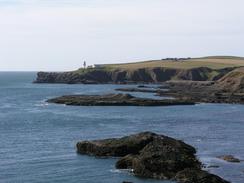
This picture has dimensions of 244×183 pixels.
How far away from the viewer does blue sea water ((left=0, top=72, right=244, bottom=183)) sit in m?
56.6

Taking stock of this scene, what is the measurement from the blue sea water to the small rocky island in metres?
1.43

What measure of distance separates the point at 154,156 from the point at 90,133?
101 ft

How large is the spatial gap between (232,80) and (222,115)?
2695 inches

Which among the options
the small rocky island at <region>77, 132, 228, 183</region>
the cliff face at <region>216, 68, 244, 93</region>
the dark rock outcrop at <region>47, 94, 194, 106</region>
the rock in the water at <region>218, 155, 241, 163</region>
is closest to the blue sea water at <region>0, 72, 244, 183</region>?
the rock in the water at <region>218, 155, 241, 163</region>

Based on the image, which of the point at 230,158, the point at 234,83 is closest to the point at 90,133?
the point at 230,158

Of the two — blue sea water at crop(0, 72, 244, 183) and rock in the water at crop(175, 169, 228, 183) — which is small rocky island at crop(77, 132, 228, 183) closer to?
rock in the water at crop(175, 169, 228, 183)

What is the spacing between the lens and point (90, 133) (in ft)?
280

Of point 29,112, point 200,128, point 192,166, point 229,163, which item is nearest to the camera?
point 192,166

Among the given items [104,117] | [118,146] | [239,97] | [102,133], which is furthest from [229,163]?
[239,97]

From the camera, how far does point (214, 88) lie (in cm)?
18312

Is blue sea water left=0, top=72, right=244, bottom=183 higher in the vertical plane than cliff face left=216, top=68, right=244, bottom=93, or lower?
lower

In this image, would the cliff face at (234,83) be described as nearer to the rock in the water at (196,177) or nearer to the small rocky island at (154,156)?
the small rocky island at (154,156)

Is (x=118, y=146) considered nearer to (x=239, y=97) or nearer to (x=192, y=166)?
(x=192, y=166)

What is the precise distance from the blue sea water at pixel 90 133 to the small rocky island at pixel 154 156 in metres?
1.43
